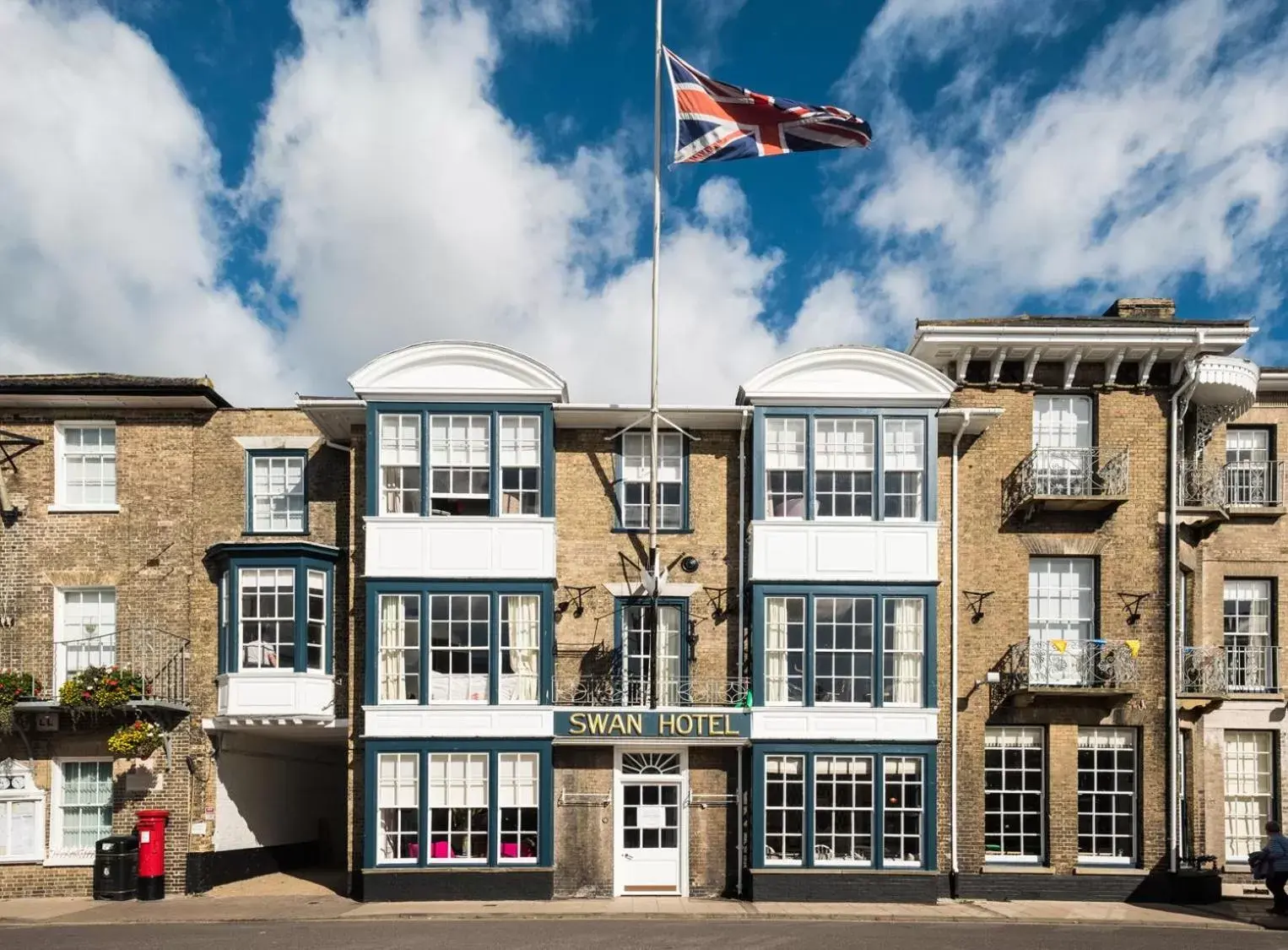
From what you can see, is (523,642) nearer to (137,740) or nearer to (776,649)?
(776,649)

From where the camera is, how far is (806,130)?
1716 centimetres

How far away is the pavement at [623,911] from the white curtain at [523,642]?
12.1 feet

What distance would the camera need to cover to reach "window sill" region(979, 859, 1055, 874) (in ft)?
58.6

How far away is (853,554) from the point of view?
58.7 feet

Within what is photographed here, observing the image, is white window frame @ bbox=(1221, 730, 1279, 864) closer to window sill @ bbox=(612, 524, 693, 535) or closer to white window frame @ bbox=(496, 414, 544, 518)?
window sill @ bbox=(612, 524, 693, 535)

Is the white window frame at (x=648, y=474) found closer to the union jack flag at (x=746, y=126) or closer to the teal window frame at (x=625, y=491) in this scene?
the teal window frame at (x=625, y=491)

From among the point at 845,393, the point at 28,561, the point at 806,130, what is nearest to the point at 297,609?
the point at 28,561

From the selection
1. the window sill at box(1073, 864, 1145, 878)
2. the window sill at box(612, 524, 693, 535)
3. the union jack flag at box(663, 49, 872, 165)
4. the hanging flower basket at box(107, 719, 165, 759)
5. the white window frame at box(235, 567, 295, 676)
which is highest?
the union jack flag at box(663, 49, 872, 165)

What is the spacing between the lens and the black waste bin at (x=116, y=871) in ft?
57.7

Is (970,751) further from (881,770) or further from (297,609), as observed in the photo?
(297,609)

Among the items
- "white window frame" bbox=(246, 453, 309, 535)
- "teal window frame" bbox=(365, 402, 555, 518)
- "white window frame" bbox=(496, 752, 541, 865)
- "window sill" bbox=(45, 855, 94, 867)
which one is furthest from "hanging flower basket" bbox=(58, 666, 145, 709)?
"white window frame" bbox=(496, 752, 541, 865)

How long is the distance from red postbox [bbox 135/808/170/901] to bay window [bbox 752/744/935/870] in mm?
10256

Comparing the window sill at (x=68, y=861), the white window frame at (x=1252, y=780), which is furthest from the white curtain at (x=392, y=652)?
the white window frame at (x=1252, y=780)

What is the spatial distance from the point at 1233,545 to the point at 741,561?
9.39 m
